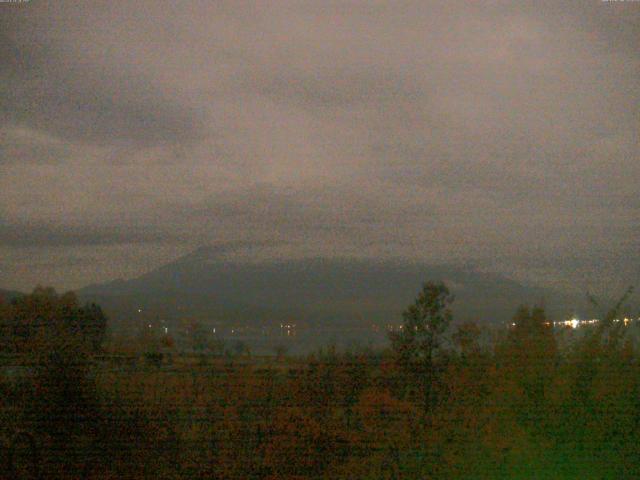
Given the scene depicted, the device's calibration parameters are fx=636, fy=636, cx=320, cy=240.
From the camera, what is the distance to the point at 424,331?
619 centimetres

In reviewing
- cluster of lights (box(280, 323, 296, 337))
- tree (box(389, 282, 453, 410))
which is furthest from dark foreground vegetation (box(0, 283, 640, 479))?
cluster of lights (box(280, 323, 296, 337))

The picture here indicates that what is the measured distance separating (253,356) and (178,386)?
74cm

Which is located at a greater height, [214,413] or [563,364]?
[563,364]

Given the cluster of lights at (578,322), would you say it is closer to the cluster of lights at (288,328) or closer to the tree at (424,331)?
the tree at (424,331)

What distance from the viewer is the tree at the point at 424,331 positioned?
5.89 meters

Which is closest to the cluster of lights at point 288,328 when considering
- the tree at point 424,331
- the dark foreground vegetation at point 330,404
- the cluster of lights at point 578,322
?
the dark foreground vegetation at point 330,404

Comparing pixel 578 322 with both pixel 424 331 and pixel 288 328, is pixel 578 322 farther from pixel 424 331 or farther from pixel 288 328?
pixel 288 328

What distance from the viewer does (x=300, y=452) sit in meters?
5.51

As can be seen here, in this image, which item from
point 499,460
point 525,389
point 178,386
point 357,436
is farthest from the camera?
point 178,386

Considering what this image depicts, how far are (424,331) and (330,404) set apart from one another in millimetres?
1174

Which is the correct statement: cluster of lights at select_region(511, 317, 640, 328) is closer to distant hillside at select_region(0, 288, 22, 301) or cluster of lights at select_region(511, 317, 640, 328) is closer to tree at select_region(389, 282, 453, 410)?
tree at select_region(389, 282, 453, 410)

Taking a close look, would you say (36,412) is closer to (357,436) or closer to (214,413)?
(214,413)

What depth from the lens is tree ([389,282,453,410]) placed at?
5.89 meters

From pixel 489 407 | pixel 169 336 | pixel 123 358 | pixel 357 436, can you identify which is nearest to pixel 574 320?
pixel 489 407
